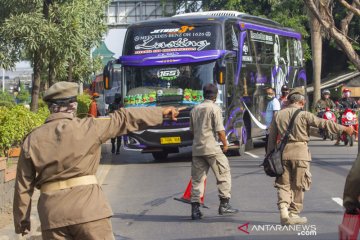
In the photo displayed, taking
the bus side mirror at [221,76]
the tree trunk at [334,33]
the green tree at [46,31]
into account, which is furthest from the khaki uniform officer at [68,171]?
the tree trunk at [334,33]

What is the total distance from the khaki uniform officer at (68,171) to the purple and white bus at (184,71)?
44.4 feet

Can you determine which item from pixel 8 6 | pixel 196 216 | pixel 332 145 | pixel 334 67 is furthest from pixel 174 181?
pixel 334 67

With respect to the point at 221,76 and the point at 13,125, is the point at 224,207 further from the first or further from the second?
the point at 221,76

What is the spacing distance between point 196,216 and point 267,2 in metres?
33.1

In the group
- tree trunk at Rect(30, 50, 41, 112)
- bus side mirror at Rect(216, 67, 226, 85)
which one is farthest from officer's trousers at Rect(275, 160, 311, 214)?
tree trunk at Rect(30, 50, 41, 112)

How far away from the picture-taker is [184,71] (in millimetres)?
20094

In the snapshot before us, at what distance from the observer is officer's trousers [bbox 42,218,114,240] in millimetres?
5352

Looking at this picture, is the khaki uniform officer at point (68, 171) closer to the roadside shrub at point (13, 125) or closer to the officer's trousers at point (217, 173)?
the officer's trousers at point (217, 173)

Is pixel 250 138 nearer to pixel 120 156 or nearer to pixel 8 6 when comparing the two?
pixel 120 156

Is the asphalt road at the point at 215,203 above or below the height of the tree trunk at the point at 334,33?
below

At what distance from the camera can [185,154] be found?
917 inches

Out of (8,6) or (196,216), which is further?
(8,6)

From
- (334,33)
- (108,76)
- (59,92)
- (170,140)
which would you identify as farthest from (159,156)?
(59,92)

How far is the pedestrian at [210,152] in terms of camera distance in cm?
1090
